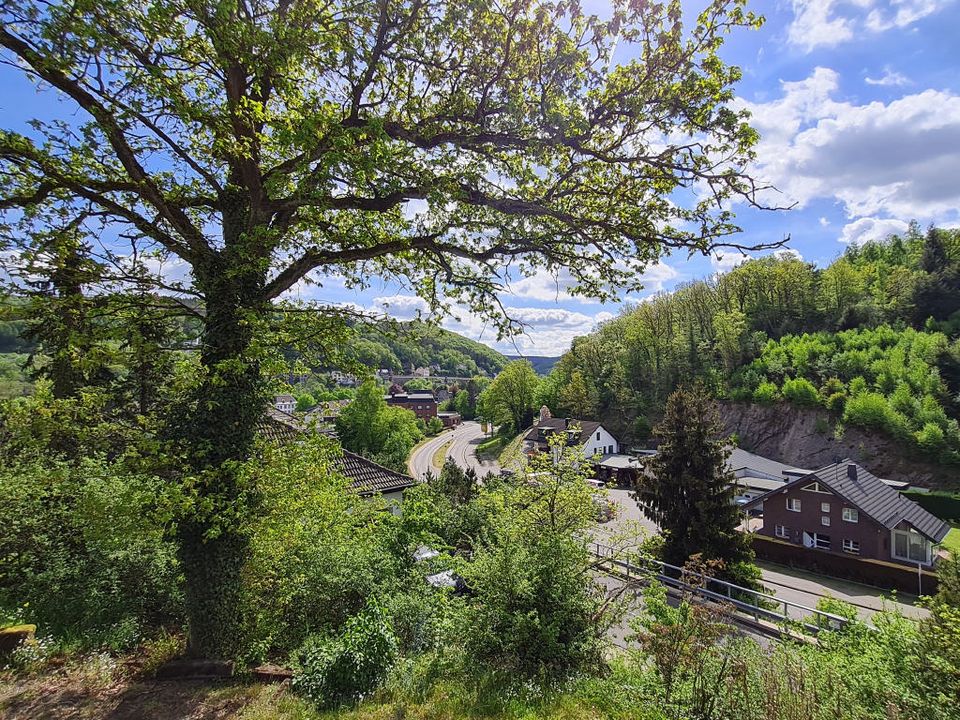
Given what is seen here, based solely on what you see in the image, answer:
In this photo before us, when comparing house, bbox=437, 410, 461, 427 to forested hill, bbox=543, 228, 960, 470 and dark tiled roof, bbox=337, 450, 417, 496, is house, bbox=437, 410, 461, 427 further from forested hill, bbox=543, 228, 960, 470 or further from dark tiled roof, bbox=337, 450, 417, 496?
dark tiled roof, bbox=337, 450, 417, 496

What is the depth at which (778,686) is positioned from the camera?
4.09 m

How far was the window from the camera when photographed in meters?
19.9

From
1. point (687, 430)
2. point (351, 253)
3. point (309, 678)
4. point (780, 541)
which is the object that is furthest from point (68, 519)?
point (780, 541)

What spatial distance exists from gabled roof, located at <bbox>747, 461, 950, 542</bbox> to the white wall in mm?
21970

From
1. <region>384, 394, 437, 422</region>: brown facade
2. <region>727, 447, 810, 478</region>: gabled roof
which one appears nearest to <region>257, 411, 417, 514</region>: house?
<region>727, 447, 810, 478</region>: gabled roof

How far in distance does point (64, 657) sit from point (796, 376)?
172 feet

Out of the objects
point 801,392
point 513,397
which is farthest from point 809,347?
point 513,397

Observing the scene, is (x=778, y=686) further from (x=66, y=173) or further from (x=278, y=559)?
(x=66, y=173)

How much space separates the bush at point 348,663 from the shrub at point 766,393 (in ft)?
155

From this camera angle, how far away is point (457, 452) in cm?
5938

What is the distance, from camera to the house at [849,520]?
20.2m

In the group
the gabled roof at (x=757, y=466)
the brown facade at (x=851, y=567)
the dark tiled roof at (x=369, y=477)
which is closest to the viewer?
the dark tiled roof at (x=369, y=477)

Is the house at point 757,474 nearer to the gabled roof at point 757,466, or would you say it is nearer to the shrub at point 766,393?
Result: the gabled roof at point 757,466

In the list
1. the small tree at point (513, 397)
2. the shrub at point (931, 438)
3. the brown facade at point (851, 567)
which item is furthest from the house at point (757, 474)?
the small tree at point (513, 397)
